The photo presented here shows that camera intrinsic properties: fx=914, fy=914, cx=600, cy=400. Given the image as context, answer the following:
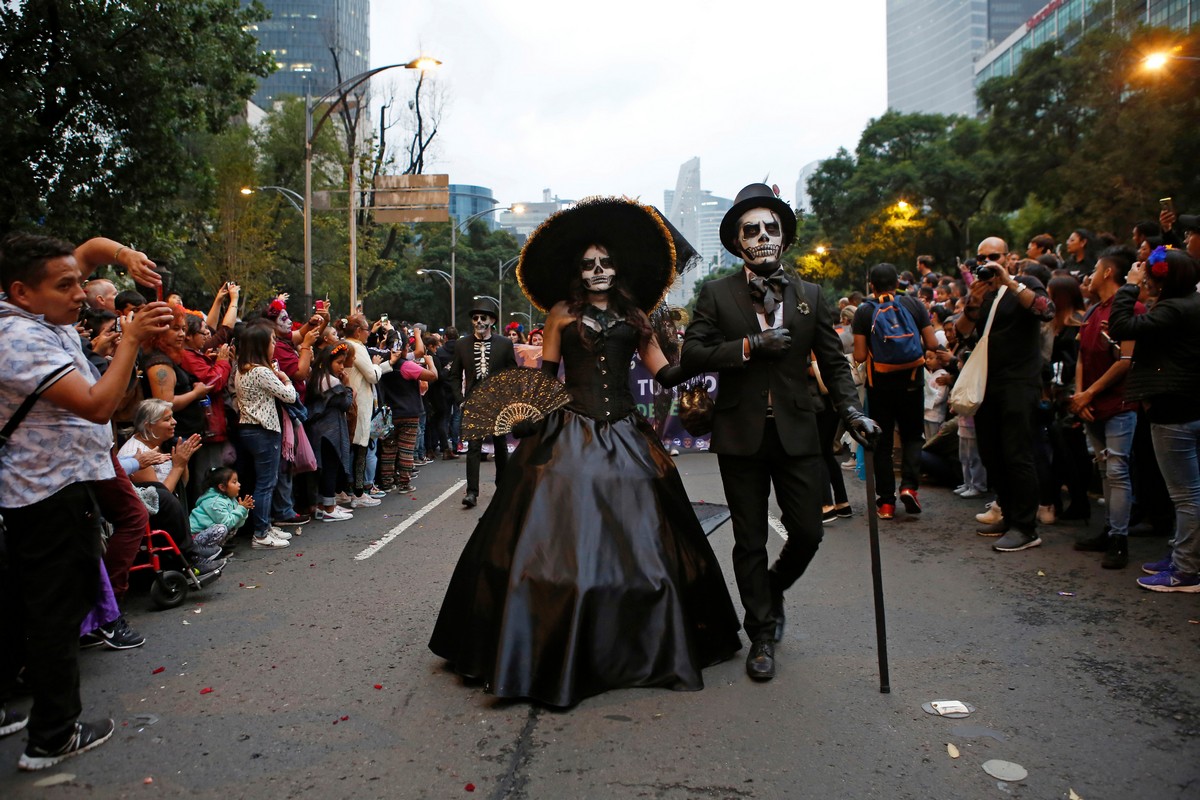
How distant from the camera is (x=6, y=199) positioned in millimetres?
14273

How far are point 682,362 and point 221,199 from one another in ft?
109

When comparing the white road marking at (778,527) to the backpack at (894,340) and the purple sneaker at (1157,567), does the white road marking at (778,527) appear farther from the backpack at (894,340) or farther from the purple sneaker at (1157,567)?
the purple sneaker at (1157,567)

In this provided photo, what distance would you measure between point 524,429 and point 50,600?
2087 mm

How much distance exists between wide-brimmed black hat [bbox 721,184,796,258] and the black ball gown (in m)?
0.83

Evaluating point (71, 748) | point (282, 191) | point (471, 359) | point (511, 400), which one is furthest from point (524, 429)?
→ point (282, 191)

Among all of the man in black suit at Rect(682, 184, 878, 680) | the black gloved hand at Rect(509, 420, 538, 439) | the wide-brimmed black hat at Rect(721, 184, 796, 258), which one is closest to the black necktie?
the man in black suit at Rect(682, 184, 878, 680)

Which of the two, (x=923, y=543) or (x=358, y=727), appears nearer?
(x=358, y=727)

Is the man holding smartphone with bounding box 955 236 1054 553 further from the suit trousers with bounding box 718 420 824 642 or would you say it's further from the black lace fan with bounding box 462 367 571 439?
the black lace fan with bounding box 462 367 571 439

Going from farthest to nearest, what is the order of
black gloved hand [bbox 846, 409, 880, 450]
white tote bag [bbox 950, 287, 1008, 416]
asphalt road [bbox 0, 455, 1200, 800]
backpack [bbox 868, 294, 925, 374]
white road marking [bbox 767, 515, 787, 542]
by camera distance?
1. backpack [bbox 868, 294, 925, 374]
2. white road marking [bbox 767, 515, 787, 542]
3. white tote bag [bbox 950, 287, 1008, 416]
4. black gloved hand [bbox 846, 409, 880, 450]
5. asphalt road [bbox 0, 455, 1200, 800]

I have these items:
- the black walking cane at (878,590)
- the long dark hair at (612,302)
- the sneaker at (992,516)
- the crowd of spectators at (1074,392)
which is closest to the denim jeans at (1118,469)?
the crowd of spectators at (1074,392)

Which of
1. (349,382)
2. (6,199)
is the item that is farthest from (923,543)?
(6,199)

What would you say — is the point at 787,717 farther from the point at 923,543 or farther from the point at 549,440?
the point at 923,543

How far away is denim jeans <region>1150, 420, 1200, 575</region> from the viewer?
17.7 feet

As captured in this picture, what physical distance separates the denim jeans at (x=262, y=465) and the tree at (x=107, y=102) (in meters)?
9.28
